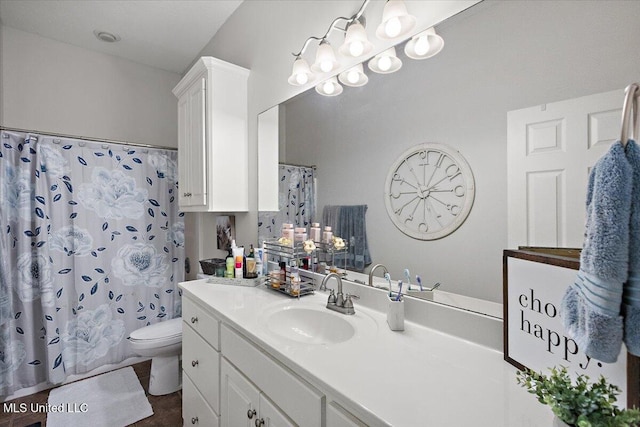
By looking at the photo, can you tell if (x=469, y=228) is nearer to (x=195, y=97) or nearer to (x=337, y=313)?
(x=337, y=313)

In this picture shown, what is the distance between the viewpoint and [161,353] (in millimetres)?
2156

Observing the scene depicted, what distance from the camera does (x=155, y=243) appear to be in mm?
2713

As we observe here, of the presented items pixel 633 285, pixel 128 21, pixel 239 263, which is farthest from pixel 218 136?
pixel 633 285

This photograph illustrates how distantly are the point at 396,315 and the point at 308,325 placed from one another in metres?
0.42

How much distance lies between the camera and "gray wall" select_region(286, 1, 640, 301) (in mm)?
758

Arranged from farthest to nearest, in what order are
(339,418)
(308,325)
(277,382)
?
(308,325) < (277,382) < (339,418)

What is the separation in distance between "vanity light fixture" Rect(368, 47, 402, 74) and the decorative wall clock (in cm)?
35

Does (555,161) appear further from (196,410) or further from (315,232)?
(196,410)

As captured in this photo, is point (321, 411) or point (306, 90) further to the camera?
point (306, 90)

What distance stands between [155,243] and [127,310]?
58 cm

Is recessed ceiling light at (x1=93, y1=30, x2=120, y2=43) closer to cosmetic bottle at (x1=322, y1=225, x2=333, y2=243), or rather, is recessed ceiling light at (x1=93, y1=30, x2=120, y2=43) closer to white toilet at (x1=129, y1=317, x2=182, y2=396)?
white toilet at (x1=129, y1=317, x2=182, y2=396)

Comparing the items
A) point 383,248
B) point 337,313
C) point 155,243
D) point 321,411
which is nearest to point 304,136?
point 383,248

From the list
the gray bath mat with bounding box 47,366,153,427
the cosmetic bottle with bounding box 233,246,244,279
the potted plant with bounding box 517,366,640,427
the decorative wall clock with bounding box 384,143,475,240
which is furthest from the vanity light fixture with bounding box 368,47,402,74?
the gray bath mat with bounding box 47,366,153,427

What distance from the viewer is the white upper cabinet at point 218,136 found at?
199 cm
